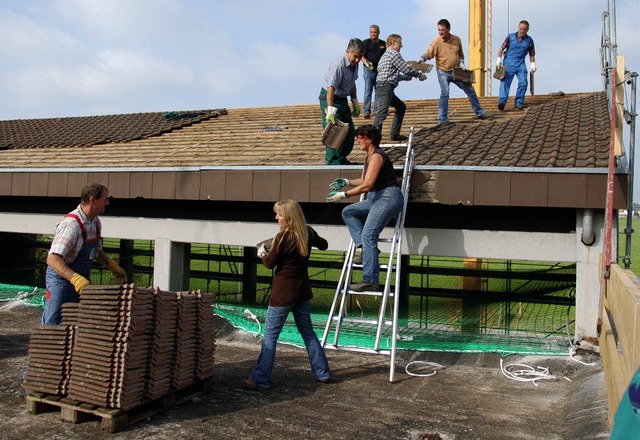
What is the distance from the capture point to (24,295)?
10.2m

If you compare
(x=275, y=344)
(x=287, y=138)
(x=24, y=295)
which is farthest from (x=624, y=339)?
(x=24, y=295)

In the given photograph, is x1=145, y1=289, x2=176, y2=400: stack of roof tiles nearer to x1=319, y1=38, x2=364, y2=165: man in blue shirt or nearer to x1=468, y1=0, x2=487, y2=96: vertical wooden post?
x1=319, y1=38, x2=364, y2=165: man in blue shirt

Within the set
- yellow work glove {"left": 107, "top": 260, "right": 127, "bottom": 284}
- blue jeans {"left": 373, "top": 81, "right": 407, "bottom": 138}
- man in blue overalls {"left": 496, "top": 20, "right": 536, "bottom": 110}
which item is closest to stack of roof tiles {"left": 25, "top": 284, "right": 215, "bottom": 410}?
yellow work glove {"left": 107, "top": 260, "right": 127, "bottom": 284}

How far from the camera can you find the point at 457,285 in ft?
59.9

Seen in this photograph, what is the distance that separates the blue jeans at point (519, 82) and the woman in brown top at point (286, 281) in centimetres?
711

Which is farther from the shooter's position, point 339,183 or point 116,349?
point 339,183

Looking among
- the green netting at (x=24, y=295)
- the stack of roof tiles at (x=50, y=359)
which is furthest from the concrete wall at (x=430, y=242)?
the stack of roof tiles at (x=50, y=359)

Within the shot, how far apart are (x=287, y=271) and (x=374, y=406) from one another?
1364 millimetres

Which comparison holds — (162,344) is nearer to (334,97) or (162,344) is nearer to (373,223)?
(373,223)

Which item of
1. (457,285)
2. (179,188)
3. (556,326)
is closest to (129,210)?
(179,188)

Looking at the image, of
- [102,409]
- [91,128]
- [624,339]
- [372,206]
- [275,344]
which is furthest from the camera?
[91,128]

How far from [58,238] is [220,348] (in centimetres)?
284

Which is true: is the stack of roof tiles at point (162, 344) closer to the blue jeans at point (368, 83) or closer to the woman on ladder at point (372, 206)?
the woman on ladder at point (372, 206)

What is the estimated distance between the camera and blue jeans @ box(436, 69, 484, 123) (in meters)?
10.4
